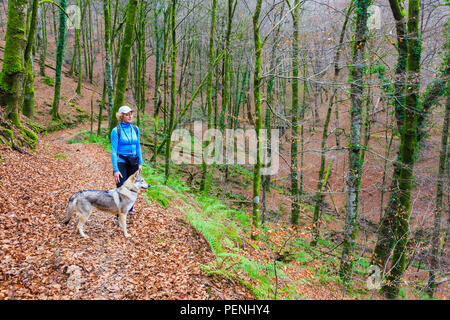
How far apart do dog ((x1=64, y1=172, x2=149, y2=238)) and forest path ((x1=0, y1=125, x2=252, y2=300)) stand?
0.34 m

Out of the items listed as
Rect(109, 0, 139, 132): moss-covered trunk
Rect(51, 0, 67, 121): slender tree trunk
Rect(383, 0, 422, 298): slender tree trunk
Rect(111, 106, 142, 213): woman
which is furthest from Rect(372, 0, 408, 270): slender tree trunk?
Rect(51, 0, 67, 121): slender tree trunk

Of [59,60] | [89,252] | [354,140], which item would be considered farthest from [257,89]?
[59,60]

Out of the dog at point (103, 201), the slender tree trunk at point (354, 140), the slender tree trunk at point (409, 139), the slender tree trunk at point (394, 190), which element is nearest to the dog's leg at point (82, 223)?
the dog at point (103, 201)

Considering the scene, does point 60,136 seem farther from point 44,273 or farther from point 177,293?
point 177,293

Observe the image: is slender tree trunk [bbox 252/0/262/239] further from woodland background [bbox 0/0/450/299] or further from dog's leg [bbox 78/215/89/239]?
dog's leg [bbox 78/215/89/239]

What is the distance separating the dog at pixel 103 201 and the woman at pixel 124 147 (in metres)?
0.26

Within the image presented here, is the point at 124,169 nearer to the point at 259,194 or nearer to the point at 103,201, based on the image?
the point at 103,201

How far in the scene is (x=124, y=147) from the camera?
4656mm

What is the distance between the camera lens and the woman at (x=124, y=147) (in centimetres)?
444

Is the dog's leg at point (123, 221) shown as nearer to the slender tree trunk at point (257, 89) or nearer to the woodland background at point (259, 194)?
the woodland background at point (259, 194)

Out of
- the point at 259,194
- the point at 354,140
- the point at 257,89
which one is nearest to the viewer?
the point at 257,89

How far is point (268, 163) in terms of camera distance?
15.2 meters

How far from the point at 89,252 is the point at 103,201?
0.82 meters

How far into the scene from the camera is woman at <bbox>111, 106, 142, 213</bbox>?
444cm
